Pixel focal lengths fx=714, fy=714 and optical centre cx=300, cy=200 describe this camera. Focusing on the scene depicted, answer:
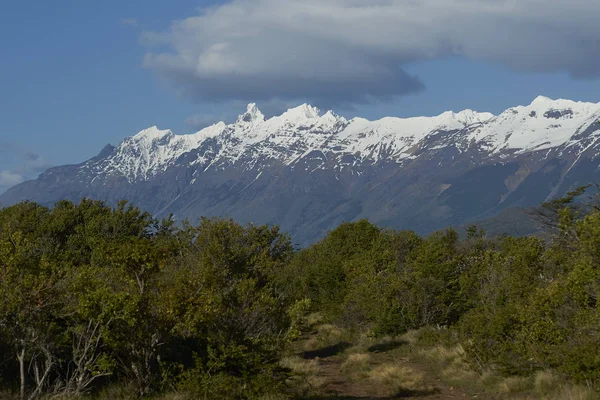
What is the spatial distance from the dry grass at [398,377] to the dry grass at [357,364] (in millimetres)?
1193

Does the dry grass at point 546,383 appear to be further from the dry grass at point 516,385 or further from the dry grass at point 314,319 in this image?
the dry grass at point 314,319

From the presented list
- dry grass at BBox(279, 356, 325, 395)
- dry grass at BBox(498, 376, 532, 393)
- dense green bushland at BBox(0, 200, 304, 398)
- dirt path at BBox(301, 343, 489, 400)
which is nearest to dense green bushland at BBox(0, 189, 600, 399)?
dense green bushland at BBox(0, 200, 304, 398)

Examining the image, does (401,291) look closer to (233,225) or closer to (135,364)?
(233,225)

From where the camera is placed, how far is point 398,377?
85.4 feet

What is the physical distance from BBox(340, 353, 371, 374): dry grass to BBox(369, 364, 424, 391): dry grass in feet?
3.91

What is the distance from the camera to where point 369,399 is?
2275 centimetres

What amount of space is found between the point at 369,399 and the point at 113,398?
27.9 ft

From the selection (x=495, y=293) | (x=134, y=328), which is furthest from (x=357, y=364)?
(x=134, y=328)

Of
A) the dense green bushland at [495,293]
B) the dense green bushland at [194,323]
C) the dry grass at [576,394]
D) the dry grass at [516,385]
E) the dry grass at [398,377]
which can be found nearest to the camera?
the dense green bushland at [194,323]

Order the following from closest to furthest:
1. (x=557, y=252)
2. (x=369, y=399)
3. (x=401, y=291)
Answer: (x=369, y=399) → (x=557, y=252) → (x=401, y=291)

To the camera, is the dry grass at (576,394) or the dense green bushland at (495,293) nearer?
the dry grass at (576,394)

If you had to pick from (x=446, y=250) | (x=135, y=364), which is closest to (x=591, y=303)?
(x=135, y=364)

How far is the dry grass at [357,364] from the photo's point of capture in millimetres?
29062

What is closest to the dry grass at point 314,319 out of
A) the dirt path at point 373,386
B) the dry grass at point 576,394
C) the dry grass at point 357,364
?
the dirt path at point 373,386
